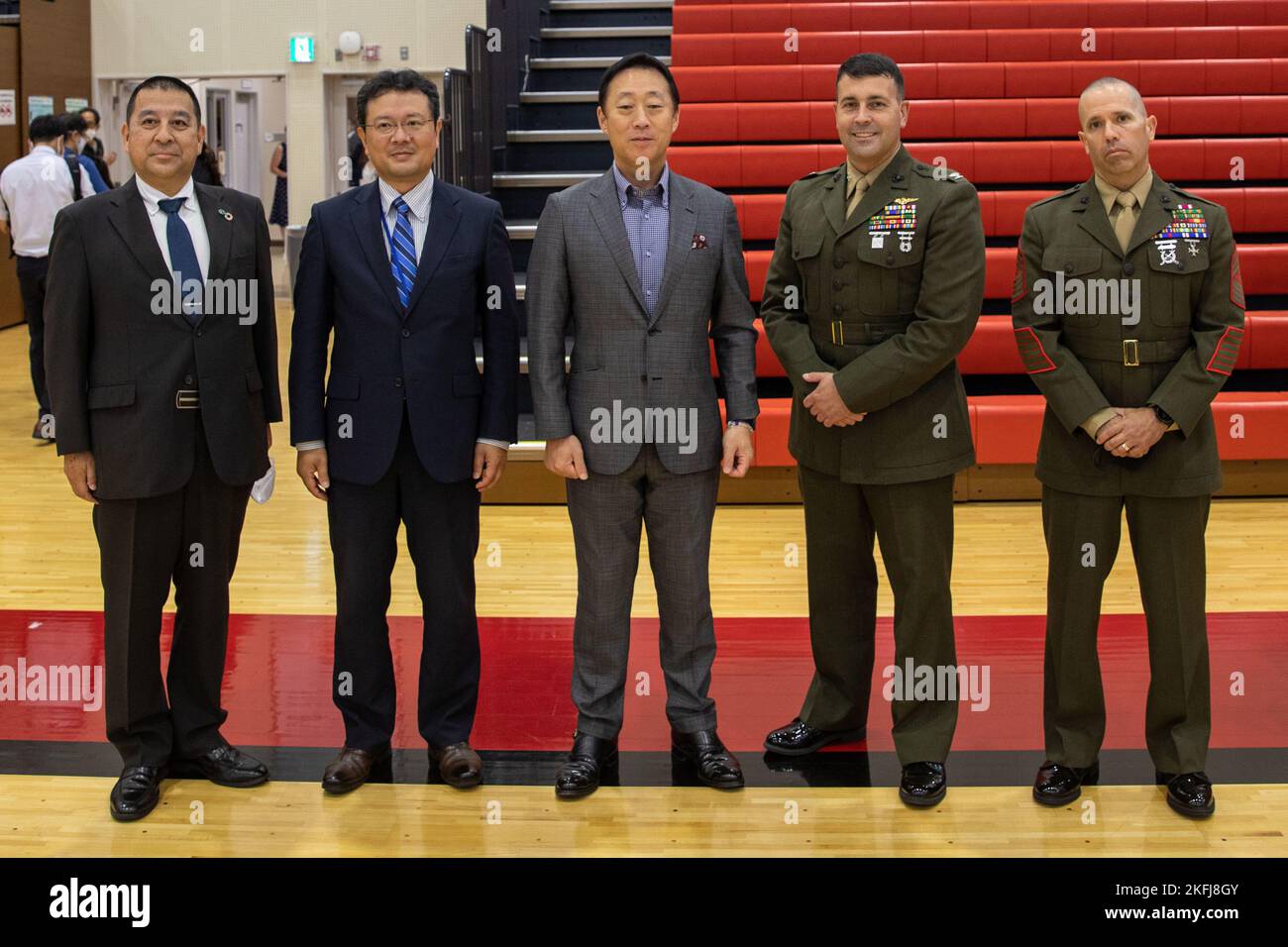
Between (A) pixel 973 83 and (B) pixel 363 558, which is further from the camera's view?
(A) pixel 973 83

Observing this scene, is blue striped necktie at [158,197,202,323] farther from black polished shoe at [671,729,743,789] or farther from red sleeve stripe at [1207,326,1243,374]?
red sleeve stripe at [1207,326,1243,374]

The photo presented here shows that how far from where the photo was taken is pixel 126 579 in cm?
310

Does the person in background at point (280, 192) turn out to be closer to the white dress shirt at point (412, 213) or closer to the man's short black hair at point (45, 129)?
the man's short black hair at point (45, 129)

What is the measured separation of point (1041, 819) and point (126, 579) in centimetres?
200

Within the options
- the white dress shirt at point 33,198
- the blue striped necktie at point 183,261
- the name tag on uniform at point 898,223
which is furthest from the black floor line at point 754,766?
the white dress shirt at point 33,198

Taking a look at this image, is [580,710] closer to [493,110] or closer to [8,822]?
[8,822]

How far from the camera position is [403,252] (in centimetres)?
310

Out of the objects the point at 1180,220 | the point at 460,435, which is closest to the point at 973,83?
the point at 1180,220

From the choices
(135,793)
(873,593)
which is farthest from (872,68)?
(135,793)

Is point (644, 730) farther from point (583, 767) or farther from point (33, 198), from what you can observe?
point (33, 198)

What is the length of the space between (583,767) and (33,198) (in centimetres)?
528

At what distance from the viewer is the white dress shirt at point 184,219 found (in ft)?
10.1

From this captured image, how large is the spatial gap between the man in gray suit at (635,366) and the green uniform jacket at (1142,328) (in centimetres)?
65

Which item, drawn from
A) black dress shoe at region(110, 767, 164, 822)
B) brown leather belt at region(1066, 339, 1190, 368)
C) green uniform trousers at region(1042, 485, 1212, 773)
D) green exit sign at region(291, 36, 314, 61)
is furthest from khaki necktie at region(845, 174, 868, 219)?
green exit sign at region(291, 36, 314, 61)
